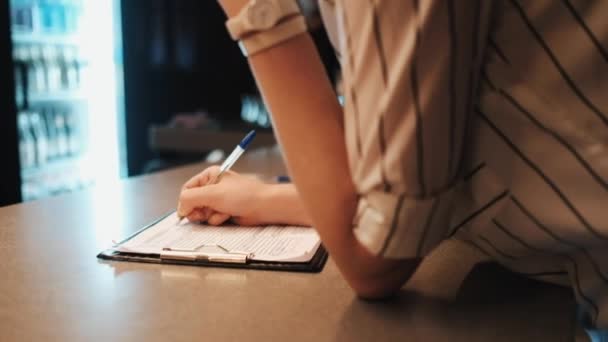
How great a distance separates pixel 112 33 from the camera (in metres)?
2.99

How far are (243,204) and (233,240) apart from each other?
0.06 meters

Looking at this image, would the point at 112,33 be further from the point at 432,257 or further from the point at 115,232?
the point at 432,257

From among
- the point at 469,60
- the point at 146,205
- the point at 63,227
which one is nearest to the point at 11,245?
the point at 63,227

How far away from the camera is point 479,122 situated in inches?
15.5

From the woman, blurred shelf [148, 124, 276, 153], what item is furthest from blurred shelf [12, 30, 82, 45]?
the woman

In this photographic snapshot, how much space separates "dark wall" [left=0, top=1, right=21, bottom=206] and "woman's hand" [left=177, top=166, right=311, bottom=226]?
182 cm

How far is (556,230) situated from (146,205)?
0.63 m

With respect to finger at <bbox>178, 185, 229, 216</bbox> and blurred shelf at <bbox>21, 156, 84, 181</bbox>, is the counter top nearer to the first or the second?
finger at <bbox>178, 185, 229, 216</bbox>

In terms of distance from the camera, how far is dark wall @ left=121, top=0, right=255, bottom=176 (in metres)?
2.85

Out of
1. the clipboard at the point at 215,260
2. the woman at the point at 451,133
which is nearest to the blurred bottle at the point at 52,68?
the clipboard at the point at 215,260

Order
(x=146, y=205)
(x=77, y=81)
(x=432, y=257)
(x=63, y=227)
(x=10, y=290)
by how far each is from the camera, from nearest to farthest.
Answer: (x=10, y=290)
(x=432, y=257)
(x=63, y=227)
(x=146, y=205)
(x=77, y=81)

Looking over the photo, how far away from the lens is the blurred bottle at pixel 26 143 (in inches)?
98.7

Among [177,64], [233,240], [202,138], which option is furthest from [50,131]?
[233,240]

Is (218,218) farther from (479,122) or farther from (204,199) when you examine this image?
(479,122)
